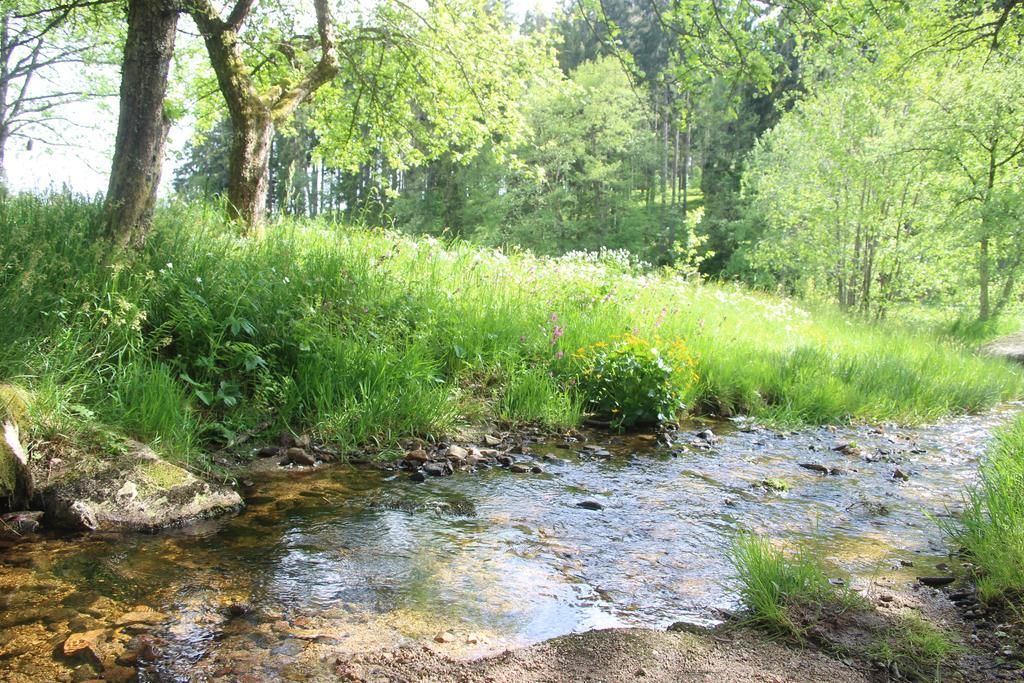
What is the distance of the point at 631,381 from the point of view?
7.00m

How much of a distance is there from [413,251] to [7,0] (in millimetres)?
5418

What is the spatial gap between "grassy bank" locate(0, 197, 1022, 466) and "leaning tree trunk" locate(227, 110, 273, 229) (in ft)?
4.44

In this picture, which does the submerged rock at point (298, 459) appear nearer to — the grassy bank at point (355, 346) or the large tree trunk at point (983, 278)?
the grassy bank at point (355, 346)

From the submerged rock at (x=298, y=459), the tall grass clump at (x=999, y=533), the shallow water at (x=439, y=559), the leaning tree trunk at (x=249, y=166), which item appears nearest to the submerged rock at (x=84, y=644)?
the shallow water at (x=439, y=559)

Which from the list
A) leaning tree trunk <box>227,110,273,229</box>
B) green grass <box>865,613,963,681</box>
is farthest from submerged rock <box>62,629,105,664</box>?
leaning tree trunk <box>227,110,273,229</box>

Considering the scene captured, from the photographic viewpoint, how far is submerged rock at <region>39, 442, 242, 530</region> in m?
3.71

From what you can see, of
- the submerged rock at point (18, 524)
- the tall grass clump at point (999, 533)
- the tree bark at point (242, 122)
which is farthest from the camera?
the tree bark at point (242, 122)

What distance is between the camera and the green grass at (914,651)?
8.26ft

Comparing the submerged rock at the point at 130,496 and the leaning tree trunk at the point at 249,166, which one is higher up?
the leaning tree trunk at the point at 249,166

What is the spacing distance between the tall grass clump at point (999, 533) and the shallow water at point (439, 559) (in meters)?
0.27

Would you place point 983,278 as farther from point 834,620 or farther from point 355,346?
point 834,620

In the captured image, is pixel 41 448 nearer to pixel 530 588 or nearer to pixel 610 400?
pixel 530 588

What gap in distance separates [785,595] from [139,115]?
6479 mm

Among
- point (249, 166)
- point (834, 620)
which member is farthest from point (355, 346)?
point (249, 166)
